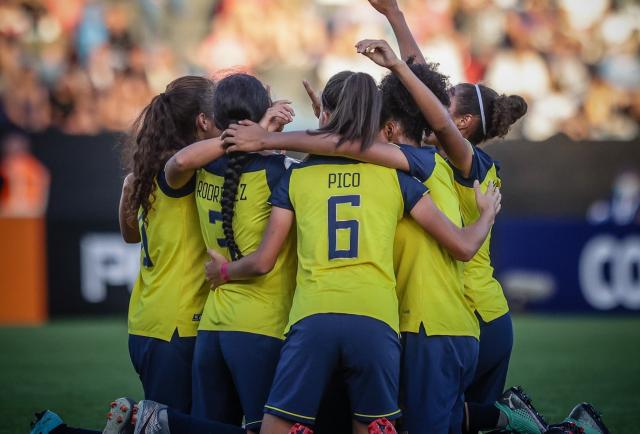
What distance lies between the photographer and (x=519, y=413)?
5090mm

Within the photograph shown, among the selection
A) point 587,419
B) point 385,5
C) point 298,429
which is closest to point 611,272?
point 587,419

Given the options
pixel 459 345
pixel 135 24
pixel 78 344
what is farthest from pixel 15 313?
pixel 459 345

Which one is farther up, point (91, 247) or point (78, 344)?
point (91, 247)

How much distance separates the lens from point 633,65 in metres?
14.9

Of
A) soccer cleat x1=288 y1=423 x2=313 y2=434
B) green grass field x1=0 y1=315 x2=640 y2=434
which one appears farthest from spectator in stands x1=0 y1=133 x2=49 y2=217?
soccer cleat x1=288 y1=423 x2=313 y2=434

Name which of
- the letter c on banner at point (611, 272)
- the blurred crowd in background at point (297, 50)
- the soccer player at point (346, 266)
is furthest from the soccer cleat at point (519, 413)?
the blurred crowd in background at point (297, 50)

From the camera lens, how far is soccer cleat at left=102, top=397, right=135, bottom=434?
175 inches

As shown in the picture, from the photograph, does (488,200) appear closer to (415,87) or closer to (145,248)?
(415,87)

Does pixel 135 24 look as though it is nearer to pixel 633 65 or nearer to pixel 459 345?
pixel 633 65

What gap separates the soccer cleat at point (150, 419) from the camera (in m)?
4.31

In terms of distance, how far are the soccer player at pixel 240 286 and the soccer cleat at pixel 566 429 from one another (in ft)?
5.00

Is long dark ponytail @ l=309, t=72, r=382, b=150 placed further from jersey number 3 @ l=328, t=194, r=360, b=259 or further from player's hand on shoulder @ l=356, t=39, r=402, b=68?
jersey number 3 @ l=328, t=194, r=360, b=259

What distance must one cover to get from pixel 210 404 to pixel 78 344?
6.20 m

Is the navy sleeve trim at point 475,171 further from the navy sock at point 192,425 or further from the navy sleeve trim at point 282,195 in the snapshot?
the navy sock at point 192,425
